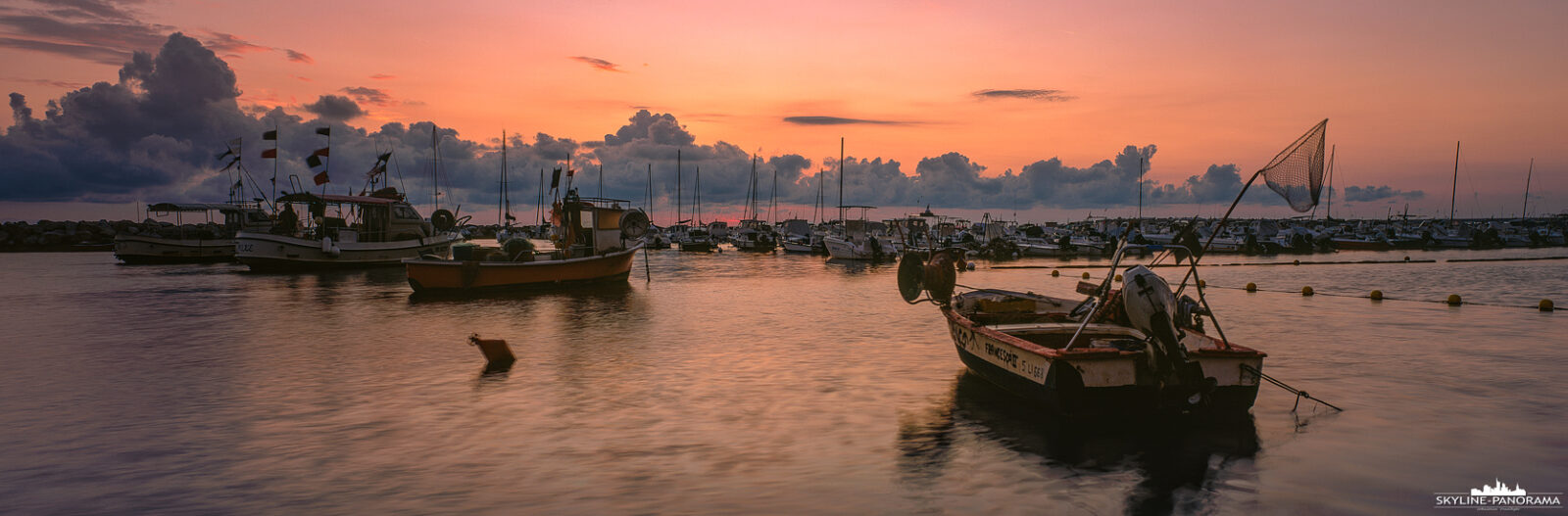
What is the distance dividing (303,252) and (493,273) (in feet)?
69.7

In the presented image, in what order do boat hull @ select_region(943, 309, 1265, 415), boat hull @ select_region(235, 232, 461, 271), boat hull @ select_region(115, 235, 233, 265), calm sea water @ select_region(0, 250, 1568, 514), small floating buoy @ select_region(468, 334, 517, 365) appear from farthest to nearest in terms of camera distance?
boat hull @ select_region(115, 235, 233, 265) < boat hull @ select_region(235, 232, 461, 271) < small floating buoy @ select_region(468, 334, 517, 365) < boat hull @ select_region(943, 309, 1265, 415) < calm sea water @ select_region(0, 250, 1568, 514)

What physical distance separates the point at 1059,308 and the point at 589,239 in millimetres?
24831

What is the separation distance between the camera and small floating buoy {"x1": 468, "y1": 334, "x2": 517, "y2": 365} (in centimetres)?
1527

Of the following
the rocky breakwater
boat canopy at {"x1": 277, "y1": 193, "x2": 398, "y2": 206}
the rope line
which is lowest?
the rocky breakwater

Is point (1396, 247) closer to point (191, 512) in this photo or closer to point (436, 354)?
point (436, 354)

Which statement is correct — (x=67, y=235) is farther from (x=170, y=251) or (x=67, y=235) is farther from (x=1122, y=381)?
(x=1122, y=381)

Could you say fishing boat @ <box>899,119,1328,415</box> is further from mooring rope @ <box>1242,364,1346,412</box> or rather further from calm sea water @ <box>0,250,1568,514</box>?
calm sea water @ <box>0,250,1568,514</box>

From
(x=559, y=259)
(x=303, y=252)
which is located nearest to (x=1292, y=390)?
(x=559, y=259)

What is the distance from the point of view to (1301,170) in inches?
388

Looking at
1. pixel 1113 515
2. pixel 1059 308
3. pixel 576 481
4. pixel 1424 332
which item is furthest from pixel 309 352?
pixel 1424 332

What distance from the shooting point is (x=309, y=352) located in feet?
58.4

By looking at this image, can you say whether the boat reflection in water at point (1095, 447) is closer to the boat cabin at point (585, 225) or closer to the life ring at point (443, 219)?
the boat cabin at point (585, 225)

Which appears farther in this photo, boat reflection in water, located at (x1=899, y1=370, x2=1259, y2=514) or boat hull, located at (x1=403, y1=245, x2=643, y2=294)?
boat hull, located at (x1=403, y1=245, x2=643, y2=294)

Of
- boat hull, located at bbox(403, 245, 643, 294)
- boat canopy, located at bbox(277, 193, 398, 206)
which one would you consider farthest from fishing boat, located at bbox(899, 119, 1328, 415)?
boat canopy, located at bbox(277, 193, 398, 206)
